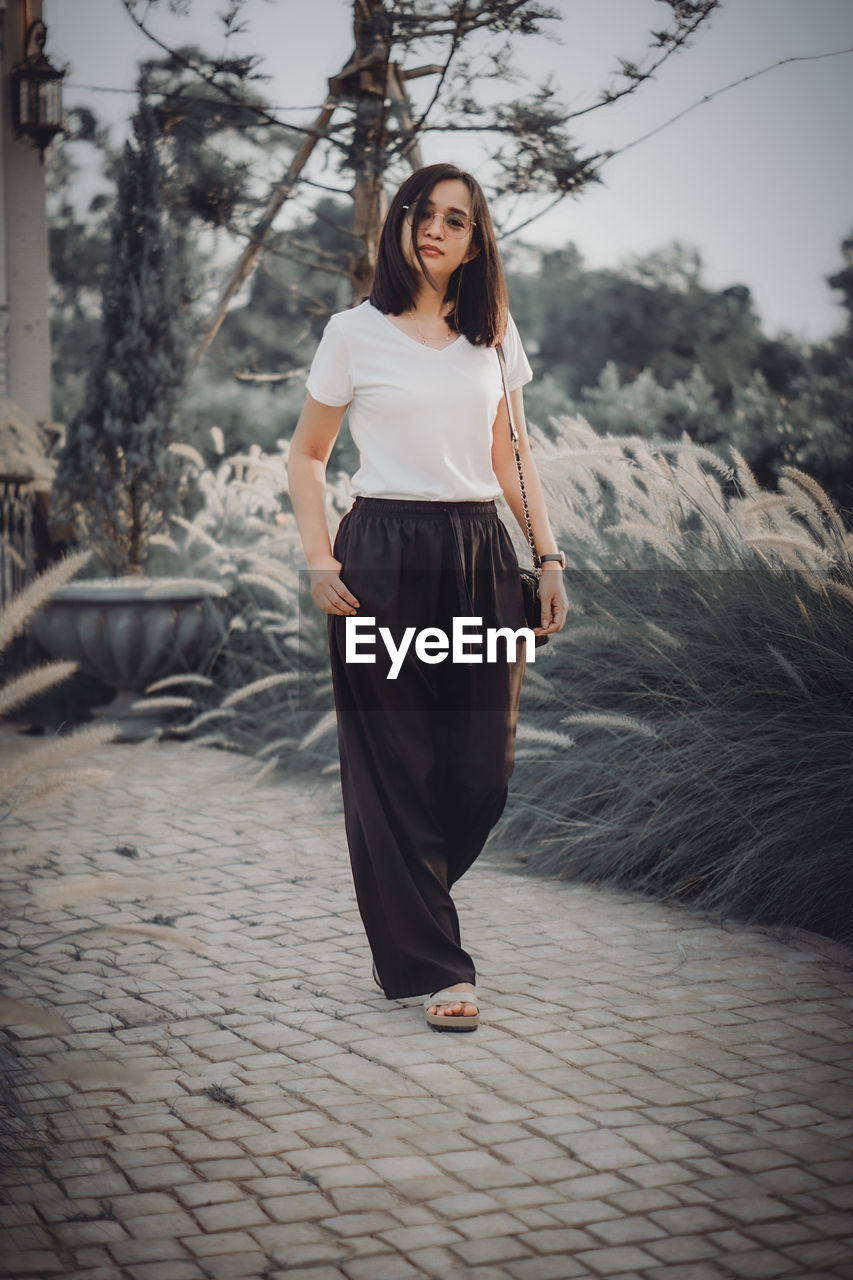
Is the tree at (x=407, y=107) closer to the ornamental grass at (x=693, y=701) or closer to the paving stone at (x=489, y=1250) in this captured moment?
the ornamental grass at (x=693, y=701)

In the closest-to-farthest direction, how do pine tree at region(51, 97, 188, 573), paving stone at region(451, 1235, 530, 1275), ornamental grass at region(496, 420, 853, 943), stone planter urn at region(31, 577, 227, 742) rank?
paving stone at region(451, 1235, 530, 1275)
ornamental grass at region(496, 420, 853, 943)
stone planter urn at region(31, 577, 227, 742)
pine tree at region(51, 97, 188, 573)

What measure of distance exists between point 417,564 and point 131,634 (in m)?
3.92

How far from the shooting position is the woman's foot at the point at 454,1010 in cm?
274

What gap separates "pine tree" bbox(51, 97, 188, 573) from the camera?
6805 mm

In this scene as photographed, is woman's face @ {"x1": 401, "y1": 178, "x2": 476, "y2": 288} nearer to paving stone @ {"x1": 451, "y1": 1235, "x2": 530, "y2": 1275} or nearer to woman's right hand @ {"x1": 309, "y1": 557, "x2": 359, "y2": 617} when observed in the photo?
woman's right hand @ {"x1": 309, "y1": 557, "x2": 359, "y2": 617}

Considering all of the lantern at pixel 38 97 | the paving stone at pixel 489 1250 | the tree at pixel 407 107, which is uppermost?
the lantern at pixel 38 97

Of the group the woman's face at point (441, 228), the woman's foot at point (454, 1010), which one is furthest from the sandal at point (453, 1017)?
the woman's face at point (441, 228)

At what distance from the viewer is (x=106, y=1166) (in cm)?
214

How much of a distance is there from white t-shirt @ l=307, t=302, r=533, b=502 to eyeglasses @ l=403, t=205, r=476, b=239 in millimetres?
216

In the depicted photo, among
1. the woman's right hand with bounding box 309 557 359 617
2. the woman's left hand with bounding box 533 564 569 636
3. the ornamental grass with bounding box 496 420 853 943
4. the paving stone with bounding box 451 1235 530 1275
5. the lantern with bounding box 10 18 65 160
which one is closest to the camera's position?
the paving stone with bounding box 451 1235 530 1275

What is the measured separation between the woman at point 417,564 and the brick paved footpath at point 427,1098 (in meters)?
0.33

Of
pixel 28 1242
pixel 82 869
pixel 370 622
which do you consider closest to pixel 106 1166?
pixel 28 1242

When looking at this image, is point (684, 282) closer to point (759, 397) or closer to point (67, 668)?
point (759, 397)

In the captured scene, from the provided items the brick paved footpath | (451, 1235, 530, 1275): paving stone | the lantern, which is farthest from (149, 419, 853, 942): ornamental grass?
the lantern
